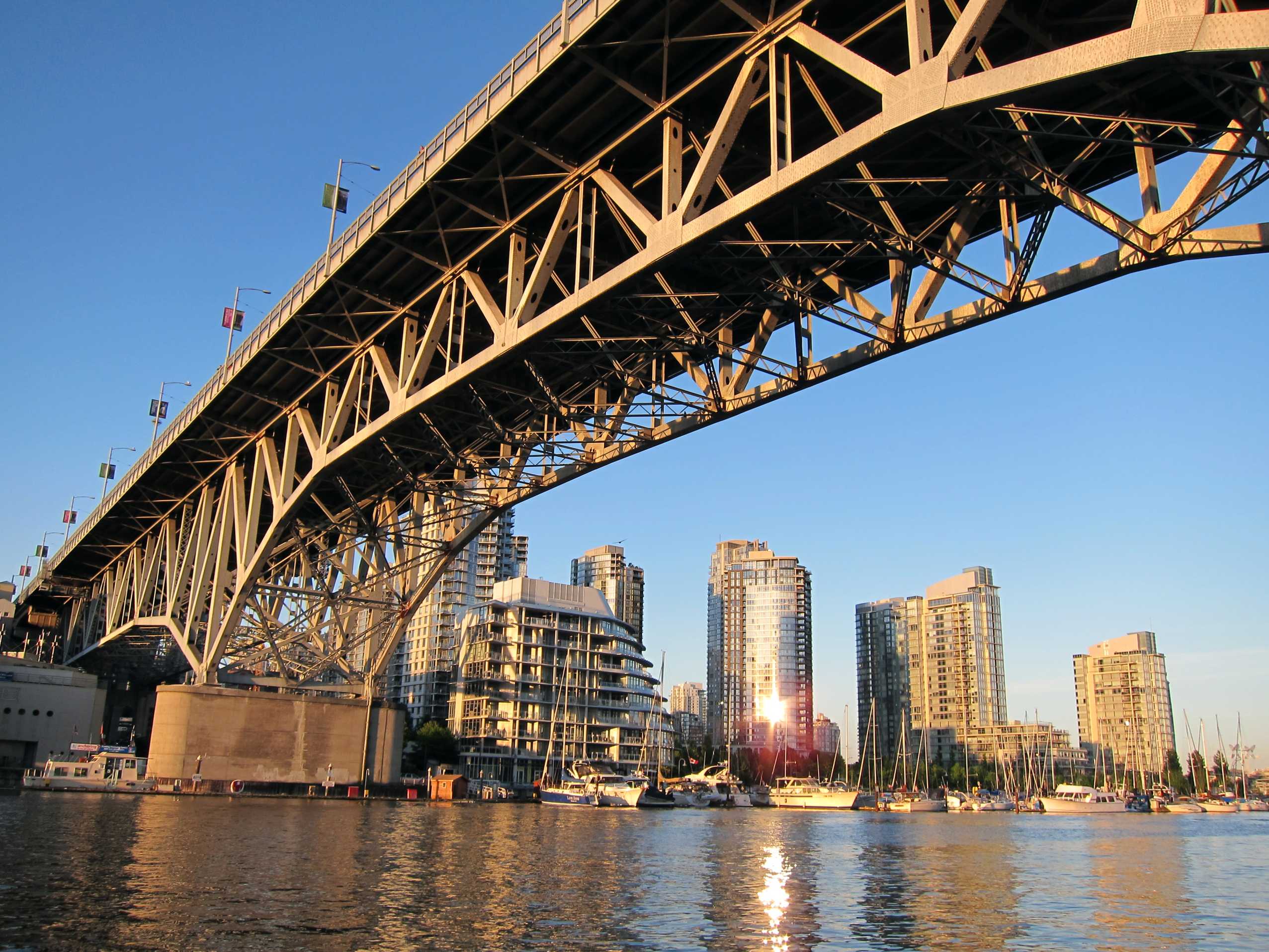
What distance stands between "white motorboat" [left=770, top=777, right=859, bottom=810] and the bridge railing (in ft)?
240

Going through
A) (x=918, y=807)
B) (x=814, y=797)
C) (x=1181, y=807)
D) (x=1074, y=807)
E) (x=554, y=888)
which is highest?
(x=554, y=888)

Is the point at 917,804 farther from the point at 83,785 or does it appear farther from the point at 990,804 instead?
the point at 83,785

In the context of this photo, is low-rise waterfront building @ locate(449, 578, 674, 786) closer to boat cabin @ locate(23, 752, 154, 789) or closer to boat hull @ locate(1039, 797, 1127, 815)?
boat hull @ locate(1039, 797, 1127, 815)

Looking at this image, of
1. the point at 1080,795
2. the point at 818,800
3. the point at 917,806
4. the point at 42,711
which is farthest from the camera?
the point at 818,800

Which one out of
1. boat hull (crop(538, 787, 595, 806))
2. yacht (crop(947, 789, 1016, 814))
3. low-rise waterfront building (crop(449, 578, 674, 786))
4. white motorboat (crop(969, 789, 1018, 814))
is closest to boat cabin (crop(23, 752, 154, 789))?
boat hull (crop(538, 787, 595, 806))

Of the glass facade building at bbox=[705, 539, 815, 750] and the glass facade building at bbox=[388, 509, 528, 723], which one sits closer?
the glass facade building at bbox=[388, 509, 528, 723]

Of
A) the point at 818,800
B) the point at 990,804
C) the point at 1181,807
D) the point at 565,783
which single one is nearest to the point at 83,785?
the point at 565,783

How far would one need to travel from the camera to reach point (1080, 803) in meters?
95.1

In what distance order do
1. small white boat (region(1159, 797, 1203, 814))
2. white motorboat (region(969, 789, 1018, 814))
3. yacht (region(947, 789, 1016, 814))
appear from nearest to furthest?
yacht (region(947, 789, 1016, 814)), white motorboat (region(969, 789, 1018, 814)), small white boat (region(1159, 797, 1203, 814))

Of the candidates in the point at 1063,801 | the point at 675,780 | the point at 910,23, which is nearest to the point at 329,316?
the point at 910,23

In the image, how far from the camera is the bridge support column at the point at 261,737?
49719 millimetres

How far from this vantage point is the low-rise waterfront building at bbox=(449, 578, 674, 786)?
95250 mm

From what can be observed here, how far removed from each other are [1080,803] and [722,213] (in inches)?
3595

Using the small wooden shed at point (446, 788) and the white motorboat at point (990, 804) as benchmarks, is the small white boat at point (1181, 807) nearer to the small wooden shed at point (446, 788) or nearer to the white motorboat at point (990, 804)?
the white motorboat at point (990, 804)
